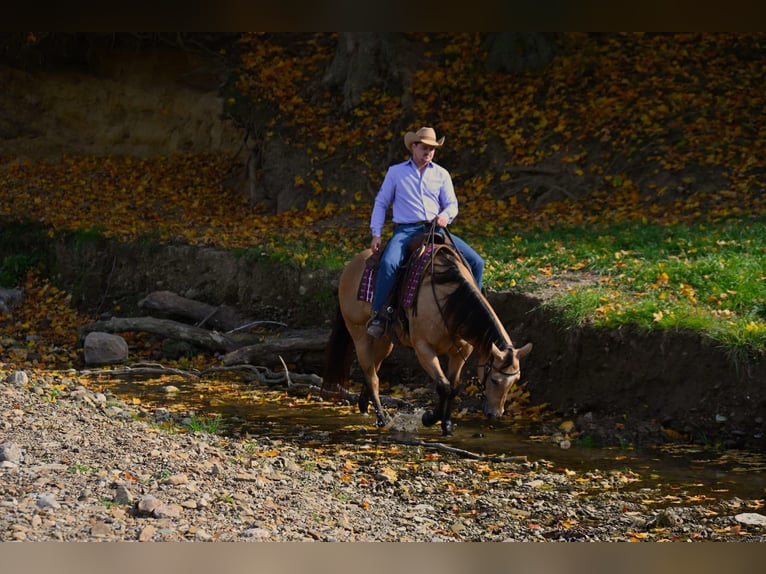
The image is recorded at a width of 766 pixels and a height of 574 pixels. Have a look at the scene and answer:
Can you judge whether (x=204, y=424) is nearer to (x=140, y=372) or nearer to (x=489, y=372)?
(x=489, y=372)

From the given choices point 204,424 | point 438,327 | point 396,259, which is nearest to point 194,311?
point 204,424

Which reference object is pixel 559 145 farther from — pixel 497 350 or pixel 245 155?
pixel 497 350

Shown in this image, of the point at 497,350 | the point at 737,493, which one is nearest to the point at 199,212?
the point at 497,350

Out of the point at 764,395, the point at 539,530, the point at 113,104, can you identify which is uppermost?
the point at 113,104

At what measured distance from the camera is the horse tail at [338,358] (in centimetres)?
1137

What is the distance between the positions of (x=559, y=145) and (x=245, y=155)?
7791 millimetres

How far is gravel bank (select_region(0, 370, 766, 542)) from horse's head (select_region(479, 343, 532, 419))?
62cm

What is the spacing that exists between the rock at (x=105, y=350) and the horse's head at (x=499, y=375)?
7.36 meters

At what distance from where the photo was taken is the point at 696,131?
18391 millimetres

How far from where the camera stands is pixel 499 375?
349 inches

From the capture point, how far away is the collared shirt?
987 centimetres

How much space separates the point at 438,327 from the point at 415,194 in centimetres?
137

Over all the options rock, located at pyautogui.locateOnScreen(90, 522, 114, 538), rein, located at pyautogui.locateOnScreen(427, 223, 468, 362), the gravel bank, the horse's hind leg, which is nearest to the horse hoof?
the gravel bank

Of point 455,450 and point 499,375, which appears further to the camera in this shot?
point 455,450
